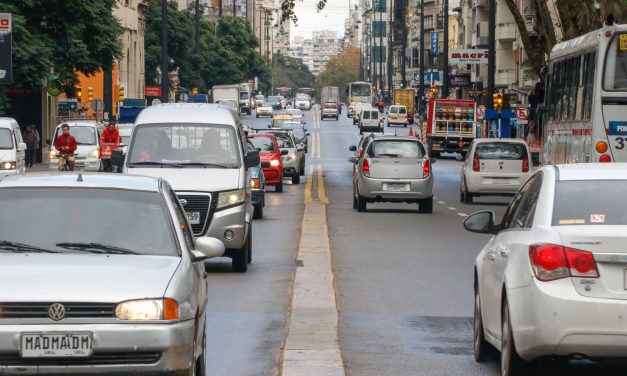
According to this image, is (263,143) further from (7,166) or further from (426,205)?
(426,205)

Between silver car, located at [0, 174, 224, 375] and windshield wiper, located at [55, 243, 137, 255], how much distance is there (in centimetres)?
1

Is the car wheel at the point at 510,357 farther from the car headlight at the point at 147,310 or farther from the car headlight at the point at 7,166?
the car headlight at the point at 7,166

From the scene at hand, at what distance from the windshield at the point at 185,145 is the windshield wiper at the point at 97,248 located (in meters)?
9.65

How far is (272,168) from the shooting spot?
40.6 metres

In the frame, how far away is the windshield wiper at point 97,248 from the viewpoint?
895 cm

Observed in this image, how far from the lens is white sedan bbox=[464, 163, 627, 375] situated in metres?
8.58

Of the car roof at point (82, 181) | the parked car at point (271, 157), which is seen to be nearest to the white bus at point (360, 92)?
A: the parked car at point (271, 157)

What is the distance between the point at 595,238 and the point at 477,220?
2.09 m

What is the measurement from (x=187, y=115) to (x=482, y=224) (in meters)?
9.35

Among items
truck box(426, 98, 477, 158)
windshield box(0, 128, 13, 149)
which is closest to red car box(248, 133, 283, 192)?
windshield box(0, 128, 13, 149)

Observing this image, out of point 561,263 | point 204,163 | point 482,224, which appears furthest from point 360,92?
point 561,263

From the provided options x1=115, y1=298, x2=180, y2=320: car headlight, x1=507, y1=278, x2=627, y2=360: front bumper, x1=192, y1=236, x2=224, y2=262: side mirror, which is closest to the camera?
x1=115, y1=298, x2=180, y2=320: car headlight

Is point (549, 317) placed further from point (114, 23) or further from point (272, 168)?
point (114, 23)

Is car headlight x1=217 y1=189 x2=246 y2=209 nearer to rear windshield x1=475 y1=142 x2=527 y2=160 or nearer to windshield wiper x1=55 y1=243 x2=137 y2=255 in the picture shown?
windshield wiper x1=55 y1=243 x2=137 y2=255
